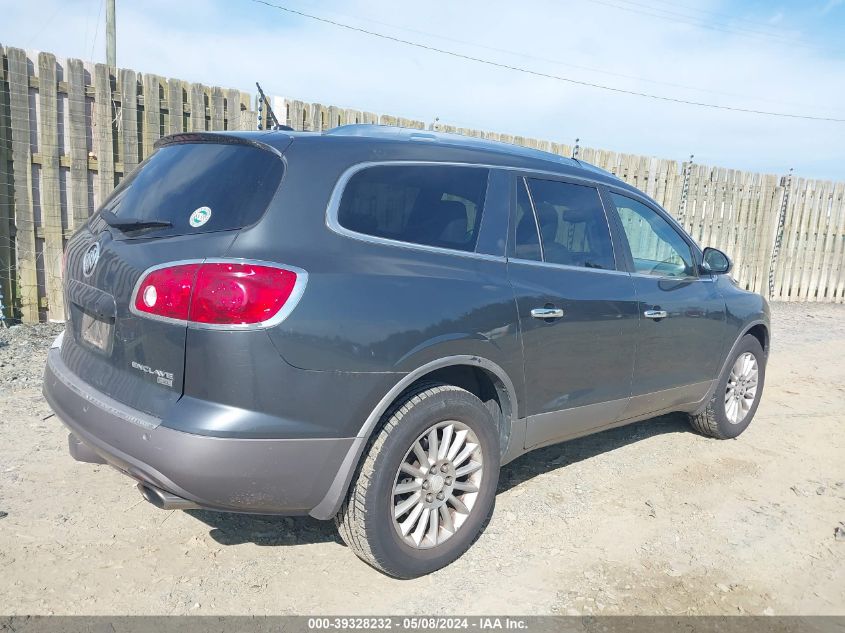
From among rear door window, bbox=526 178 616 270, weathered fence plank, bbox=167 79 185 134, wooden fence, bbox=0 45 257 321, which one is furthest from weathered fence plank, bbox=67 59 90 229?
rear door window, bbox=526 178 616 270

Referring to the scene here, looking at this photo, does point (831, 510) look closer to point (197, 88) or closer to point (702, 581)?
point (702, 581)

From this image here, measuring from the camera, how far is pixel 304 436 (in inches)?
96.5

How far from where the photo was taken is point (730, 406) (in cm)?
499

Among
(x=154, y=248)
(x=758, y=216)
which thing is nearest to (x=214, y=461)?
(x=154, y=248)

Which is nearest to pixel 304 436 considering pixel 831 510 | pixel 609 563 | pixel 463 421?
pixel 463 421

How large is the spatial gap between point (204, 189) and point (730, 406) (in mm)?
4107

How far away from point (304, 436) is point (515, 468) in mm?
2145

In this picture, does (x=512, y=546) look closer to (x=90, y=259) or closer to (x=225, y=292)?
(x=225, y=292)

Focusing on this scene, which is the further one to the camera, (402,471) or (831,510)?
(831,510)

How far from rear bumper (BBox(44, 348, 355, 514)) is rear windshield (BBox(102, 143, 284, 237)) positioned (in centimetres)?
75

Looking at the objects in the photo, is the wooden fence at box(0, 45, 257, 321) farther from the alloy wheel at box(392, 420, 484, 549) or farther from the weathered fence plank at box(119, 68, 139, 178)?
the alloy wheel at box(392, 420, 484, 549)

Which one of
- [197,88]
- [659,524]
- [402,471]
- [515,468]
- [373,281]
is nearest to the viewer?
[373,281]

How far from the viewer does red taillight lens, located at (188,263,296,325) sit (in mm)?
2326

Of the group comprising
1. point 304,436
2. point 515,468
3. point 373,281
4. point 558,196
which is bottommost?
point 515,468
